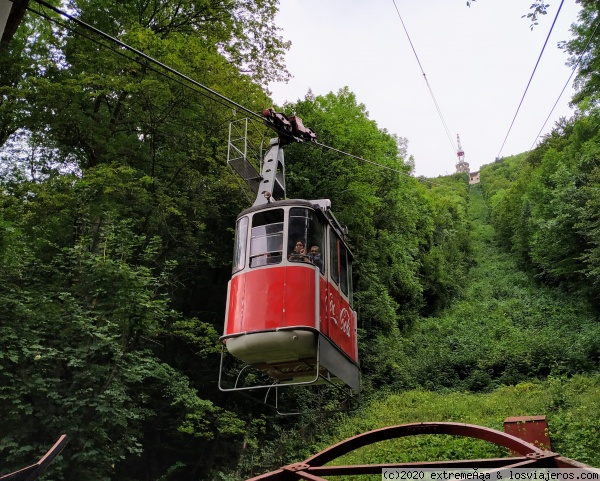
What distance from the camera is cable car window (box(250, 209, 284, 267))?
7461 mm

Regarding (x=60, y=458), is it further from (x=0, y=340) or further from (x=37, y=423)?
(x=0, y=340)

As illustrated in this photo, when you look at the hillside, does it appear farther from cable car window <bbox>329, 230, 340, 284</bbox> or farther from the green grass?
cable car window <bbox>329, 230, 340, 284</bbox>

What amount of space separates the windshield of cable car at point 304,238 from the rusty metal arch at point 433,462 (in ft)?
13.1

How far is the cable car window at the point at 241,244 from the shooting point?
303 inches

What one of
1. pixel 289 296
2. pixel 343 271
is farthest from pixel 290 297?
pixel 343 271

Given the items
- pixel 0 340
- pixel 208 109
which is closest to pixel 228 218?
pixel 208 109

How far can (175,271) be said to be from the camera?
663 inches

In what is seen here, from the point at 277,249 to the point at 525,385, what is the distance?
1168 cm

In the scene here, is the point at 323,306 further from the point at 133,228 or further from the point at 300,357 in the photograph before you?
the point at 133,228

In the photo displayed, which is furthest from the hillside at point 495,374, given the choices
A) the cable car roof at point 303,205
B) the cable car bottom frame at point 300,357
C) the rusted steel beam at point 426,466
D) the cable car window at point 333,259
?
the rusted steel beam at point 426,466

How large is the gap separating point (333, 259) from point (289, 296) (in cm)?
134

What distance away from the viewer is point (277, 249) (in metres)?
7.45

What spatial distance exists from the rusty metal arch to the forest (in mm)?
6329

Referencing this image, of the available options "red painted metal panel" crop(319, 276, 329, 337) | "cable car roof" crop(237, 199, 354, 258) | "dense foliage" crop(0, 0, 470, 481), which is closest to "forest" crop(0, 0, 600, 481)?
"dense foliage" crop(0, 0, 470, 481)
